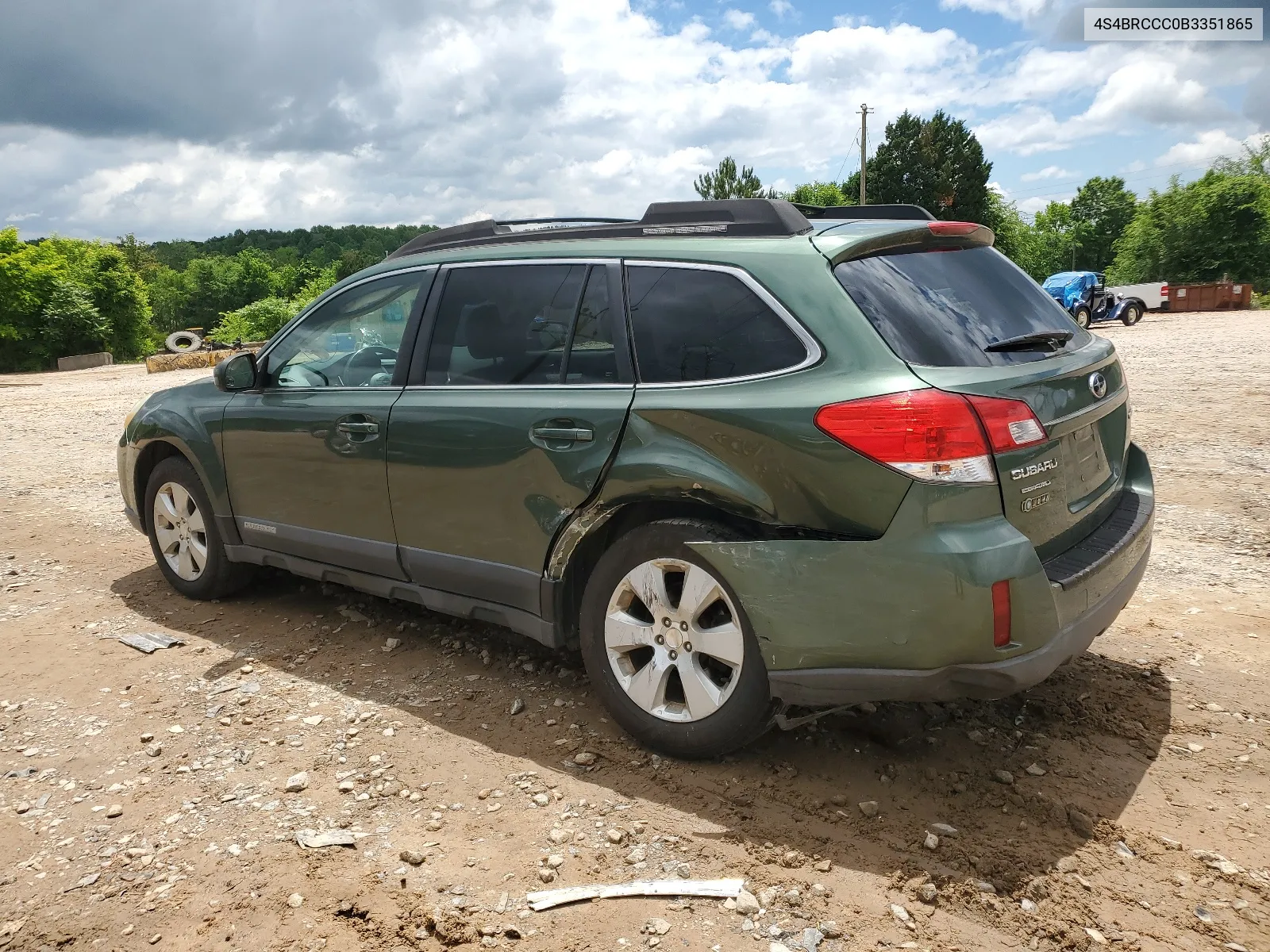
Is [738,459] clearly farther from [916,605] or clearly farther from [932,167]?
[932,167]

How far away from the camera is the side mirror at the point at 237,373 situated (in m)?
4.85

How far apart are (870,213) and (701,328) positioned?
116 cm

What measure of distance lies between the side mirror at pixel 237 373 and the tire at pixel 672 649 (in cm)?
239

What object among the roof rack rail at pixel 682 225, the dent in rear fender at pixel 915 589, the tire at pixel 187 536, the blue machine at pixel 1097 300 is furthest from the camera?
the blue machine at pixel 1097 300

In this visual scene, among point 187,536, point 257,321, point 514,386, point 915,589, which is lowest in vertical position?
point 187,536

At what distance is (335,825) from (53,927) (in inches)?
31.5

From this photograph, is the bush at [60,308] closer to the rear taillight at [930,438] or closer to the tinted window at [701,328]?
the tinted window at [701,328]

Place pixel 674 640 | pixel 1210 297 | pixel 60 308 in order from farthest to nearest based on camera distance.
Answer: pixel 1210 297 < pixel 60 308 < pixel 674 640

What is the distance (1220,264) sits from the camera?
177 feet

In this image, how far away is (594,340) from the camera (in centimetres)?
357

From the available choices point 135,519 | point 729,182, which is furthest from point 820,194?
point 135,519

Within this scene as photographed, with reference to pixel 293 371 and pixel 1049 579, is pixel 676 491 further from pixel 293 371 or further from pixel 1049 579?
pixel 293 371

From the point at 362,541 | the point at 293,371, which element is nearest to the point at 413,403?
the point at 362,541

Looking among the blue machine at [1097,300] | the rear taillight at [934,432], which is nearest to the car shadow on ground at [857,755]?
the rear taillight at [934,432]
